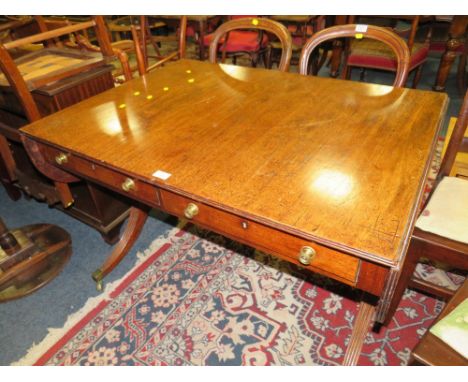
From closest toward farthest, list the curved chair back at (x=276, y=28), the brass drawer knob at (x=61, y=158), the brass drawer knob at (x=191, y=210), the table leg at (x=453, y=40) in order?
1. the brass drawer knob at (x=191, y=210)
2. the brass drawer knob at (x=61, y=158)
3. the curved chair back at (x=276, y=28)
4. the table leg at (x=453, y=40)

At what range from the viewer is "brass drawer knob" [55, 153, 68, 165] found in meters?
1.10

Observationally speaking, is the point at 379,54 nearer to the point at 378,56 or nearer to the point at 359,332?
the point at 378,56

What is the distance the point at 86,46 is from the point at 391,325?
2092mm

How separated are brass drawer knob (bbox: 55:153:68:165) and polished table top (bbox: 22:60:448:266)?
51mm

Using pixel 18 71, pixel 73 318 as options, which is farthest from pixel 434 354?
pixel 18 71

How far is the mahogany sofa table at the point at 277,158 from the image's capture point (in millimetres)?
735

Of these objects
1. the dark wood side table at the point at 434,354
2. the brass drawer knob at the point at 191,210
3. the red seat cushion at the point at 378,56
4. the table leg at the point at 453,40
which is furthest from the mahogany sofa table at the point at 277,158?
the table leg at the point at 453,40

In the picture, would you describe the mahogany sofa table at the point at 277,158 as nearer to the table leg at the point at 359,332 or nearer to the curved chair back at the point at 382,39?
the table leg at the point at 359,332

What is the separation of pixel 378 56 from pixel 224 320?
248 cm

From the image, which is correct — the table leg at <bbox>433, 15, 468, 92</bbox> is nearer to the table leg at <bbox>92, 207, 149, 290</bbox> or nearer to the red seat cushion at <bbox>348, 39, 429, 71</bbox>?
the red seat cushion at <bbox>348, 39, 429, 71</bbox>

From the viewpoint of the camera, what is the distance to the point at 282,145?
1.01m

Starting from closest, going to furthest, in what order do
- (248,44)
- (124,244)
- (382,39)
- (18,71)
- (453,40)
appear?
(18,71) → (382,39) → (124,244) → (453,40) → (248,44)

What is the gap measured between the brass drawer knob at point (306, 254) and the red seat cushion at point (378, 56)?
253 cm
